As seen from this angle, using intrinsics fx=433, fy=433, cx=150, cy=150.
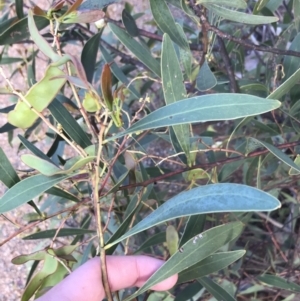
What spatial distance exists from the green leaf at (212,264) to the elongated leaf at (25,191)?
235mm

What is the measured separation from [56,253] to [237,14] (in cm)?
39

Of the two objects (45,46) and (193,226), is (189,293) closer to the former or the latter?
(193,226)

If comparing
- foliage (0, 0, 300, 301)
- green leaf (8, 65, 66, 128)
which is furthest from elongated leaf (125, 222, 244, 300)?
green leaf (8, 65, 66, 128)

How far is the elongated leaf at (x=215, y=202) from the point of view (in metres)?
0.39

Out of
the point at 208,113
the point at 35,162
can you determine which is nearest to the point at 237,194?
the point at 208,113

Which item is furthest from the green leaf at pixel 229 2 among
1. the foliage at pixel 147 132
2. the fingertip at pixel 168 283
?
the fingertip at pixel 168 283

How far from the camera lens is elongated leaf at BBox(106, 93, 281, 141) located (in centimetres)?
42

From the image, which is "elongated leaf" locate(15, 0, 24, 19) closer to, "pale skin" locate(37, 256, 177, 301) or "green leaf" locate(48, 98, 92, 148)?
"green leaf" locate(48, 98, 92, 148)

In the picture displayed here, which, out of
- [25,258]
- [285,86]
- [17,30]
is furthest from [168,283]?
[17,30]

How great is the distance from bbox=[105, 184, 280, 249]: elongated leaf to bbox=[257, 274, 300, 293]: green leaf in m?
0.42

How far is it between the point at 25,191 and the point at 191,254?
210mm

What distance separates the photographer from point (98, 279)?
63 centimetres

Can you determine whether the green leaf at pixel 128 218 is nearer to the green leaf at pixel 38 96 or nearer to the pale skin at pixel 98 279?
the pale skin at pixel 98 279

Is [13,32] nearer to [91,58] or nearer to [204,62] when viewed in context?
[91,58]
